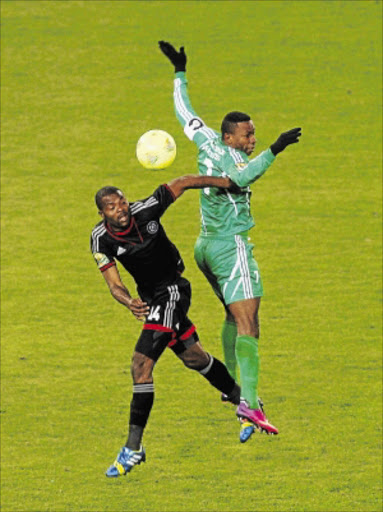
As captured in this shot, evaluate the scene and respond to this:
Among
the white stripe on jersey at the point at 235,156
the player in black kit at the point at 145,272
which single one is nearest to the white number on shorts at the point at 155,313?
the player in black kit at the point at 145,272

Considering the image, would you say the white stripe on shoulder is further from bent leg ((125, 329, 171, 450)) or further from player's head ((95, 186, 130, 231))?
bent leg ((125, 329, 171, 450))

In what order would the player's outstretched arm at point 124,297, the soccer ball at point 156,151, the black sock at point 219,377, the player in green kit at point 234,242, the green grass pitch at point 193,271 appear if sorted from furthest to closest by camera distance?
the green grass pitch at point 193,271
the black sock at point 219,377
the player in green kit at point 234,242
the soccer ball at point 156,151
the player's outstretched arm at point 124,297

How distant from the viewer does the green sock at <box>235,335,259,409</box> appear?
13359 mm

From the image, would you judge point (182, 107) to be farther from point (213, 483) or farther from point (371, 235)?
point (371, 235)

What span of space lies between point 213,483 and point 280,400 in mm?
3223

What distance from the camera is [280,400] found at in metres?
37.6

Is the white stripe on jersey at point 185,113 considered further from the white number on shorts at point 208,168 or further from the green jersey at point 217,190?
the white number on shorts at point 208,168

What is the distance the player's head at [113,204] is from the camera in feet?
40.9

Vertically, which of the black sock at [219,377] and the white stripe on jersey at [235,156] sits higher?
the white stripe on jersey at [235,156]

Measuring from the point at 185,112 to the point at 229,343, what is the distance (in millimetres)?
2790

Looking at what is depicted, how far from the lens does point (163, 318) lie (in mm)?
13227

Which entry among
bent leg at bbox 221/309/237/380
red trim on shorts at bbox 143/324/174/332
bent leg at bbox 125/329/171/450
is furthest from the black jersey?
bent leg at bbox 221/309/237/380

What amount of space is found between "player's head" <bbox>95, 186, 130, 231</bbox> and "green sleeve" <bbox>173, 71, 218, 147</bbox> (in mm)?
1637

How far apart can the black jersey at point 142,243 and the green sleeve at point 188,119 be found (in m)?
1.06
